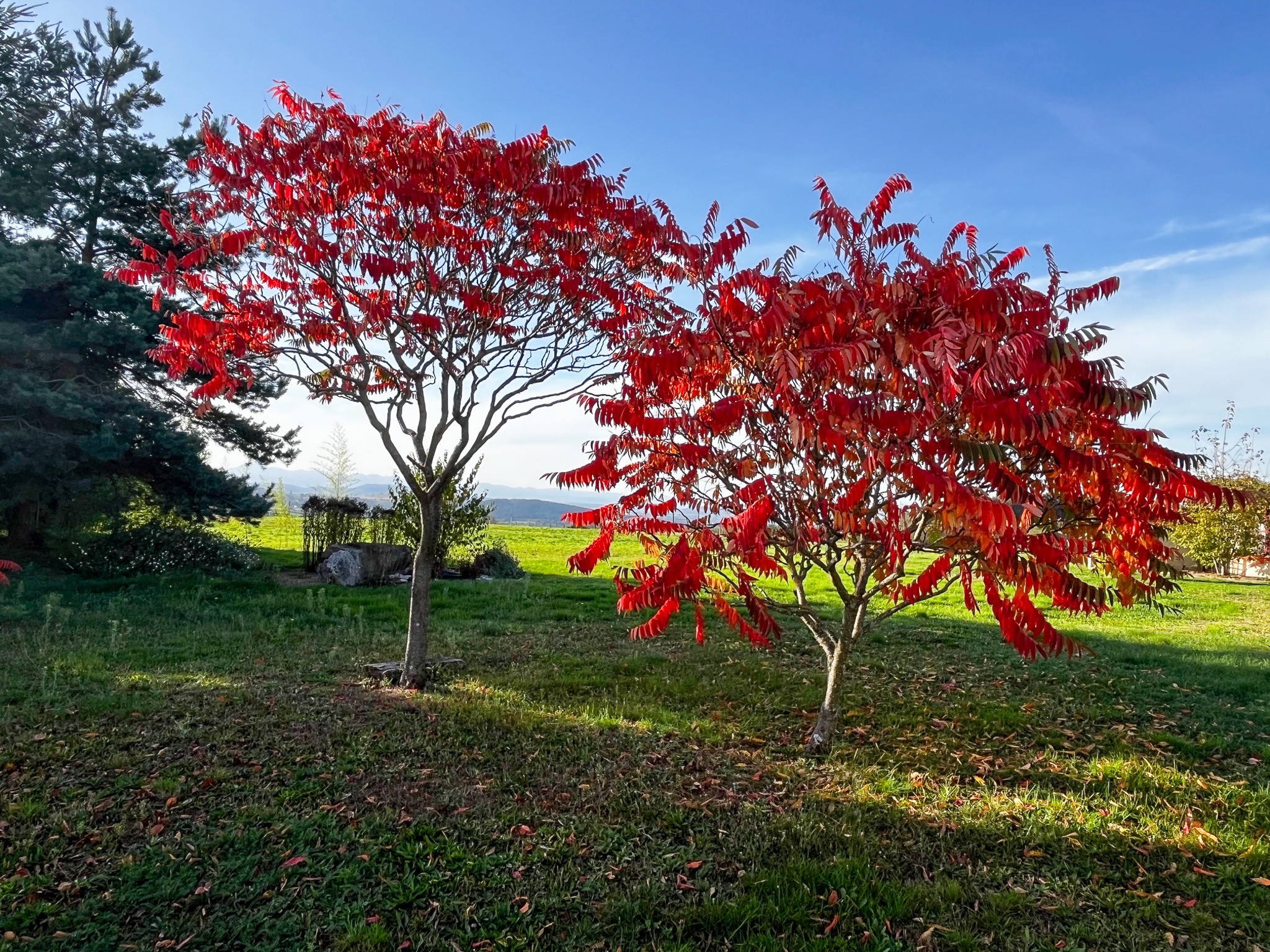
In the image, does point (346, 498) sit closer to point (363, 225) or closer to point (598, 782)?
point (363, 225)

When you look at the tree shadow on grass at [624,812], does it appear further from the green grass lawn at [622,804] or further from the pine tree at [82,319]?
the pine tree at [82,319]

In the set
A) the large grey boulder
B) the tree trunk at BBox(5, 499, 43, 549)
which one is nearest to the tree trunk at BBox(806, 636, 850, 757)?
the large grey boulder

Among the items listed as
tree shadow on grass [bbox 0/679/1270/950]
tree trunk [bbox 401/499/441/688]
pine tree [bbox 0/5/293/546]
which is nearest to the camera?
tree shadow on grass [bbox 0/679/1270/950]

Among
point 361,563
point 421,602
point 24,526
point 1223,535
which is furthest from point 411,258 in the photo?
point 1223,535

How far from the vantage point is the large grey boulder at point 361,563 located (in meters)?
12.8

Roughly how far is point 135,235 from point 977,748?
53.6 feet

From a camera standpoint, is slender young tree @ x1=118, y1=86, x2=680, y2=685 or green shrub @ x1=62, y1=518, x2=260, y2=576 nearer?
slender young tree @ x1=118, y1=86, x2=680, y2=685

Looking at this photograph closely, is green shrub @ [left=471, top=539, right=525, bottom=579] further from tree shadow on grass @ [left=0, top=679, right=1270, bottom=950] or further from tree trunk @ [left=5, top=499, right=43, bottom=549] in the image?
tree shadow on grass @ [left=0, top=679, right=1270, bottom=950]

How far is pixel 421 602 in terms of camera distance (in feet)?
21.3

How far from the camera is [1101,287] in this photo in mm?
4598

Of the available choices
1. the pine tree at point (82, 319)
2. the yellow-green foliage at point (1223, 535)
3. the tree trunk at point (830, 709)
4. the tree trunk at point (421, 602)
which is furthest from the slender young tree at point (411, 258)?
the yellow-green foliage at point (1223, 535)

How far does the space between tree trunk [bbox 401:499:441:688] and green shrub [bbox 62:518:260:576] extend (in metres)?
8.10

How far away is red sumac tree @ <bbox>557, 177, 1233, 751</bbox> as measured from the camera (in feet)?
11.5

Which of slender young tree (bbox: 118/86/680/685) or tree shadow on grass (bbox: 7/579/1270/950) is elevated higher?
slender young tree (bbox: 118/86/680/685)
